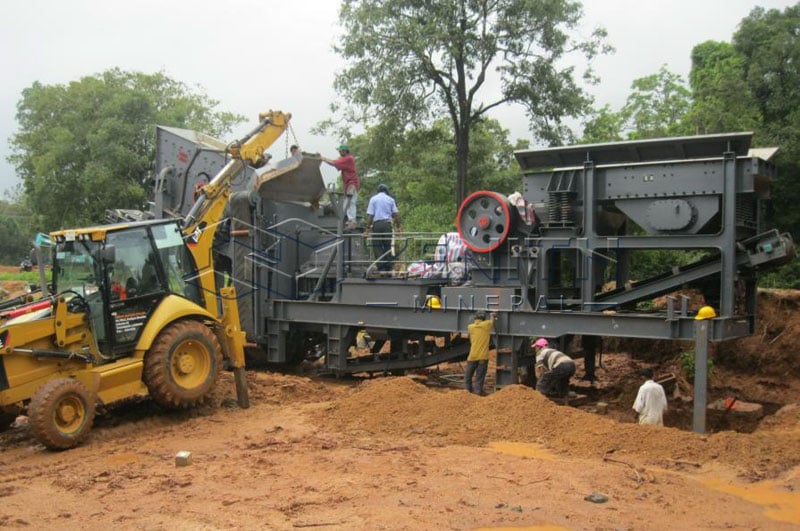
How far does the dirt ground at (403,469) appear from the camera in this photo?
21.0 ft

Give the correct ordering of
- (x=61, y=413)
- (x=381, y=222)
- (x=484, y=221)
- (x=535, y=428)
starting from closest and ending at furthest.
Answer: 1. (x=61, y=413)
2. (x=535, y=428)
3. (x=484, y=221)
4. (x=381, y=222)

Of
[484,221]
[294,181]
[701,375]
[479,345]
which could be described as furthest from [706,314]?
[294,181]

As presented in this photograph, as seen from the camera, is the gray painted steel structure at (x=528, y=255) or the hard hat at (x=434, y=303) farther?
the hard hat at (x=434, y=303)

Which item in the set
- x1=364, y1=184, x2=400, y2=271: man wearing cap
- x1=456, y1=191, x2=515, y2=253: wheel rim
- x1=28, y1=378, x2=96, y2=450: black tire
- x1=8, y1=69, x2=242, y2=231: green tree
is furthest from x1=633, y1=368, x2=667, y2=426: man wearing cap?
x1=8, y1=69, x2=242, y2=231: green tree

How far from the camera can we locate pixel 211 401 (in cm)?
1117

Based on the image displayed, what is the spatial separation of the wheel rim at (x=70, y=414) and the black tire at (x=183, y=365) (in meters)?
1.00

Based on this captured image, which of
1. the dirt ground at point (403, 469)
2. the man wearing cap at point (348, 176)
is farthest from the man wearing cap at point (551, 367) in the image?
the man wearing cap at point (348, 176)

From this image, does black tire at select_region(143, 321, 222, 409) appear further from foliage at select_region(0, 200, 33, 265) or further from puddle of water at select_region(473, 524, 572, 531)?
foliage at select_region(0, 200, 33, 265)

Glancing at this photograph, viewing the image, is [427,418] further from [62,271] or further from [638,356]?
[638,356]

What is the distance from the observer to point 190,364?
1045cm

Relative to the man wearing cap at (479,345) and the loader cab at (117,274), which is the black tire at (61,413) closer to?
the loader cab at (117,274)

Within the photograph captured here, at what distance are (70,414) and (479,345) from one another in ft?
18.5

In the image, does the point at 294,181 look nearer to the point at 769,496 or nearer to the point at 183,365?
the point at 183,365

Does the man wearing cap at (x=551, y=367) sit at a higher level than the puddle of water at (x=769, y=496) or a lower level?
higher
